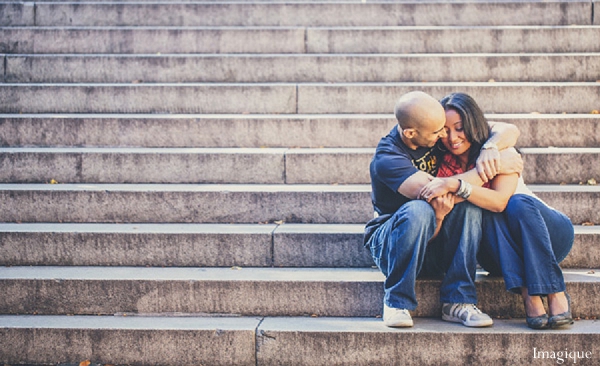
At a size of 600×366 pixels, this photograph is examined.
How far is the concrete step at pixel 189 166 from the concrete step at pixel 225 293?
1150 mm

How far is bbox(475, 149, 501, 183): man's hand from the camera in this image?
382 centimetres

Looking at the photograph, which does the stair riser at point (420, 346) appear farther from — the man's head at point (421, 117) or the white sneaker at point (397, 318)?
the man's head at point (421, 117)

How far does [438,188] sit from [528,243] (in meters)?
0.58

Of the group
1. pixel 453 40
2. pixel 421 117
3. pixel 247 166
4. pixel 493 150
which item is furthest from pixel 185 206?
pixel 453 40

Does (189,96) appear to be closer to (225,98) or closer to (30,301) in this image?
(225,98)

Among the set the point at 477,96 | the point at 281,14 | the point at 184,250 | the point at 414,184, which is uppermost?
the point at 281,14

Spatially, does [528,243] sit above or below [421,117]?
below

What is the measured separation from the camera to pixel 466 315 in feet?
12.4

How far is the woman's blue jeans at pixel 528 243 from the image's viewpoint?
3.67 metres

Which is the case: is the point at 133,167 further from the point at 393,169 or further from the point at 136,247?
the point at 393,169

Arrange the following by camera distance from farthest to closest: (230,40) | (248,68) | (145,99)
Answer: (230,40), (248,68), (145,99)

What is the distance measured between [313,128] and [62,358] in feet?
8.98

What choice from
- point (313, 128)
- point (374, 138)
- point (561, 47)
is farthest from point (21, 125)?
point (561, 47)

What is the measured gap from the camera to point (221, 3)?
7.34m
